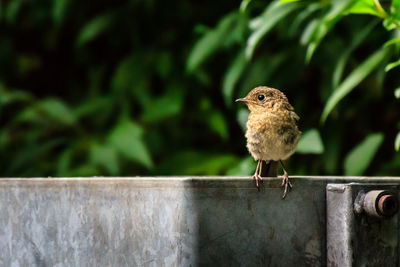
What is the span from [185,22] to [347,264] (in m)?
2.63

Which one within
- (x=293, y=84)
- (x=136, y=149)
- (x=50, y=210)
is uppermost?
(x=293, y=84)

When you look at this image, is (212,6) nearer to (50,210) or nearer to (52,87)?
(52,87)

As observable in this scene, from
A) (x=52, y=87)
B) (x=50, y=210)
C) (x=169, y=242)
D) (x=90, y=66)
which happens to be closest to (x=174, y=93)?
(x=90, y=66)

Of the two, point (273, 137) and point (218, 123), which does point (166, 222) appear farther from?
point (218, 123)

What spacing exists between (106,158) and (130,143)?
14 cm

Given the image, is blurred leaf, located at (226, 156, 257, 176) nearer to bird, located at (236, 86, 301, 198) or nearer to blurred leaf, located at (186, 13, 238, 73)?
bird, located at (236, 86, 301, 198)

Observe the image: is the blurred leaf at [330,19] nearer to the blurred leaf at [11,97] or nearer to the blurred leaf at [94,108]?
the blurred leaf at [94,108]

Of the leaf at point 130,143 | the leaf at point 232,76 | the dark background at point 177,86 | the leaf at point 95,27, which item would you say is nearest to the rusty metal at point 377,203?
the dark background at point 177,86

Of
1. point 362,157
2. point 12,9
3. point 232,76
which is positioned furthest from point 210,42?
point 12,9

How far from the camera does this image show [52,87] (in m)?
4.55

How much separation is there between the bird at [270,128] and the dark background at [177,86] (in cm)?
24

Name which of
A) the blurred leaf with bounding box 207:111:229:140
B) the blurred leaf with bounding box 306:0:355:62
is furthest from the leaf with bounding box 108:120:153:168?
the blurred leaf with bounding box 306:0:355:62

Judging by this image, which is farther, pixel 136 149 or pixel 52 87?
pixel 52 87

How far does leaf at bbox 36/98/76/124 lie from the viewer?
3.51 meters
